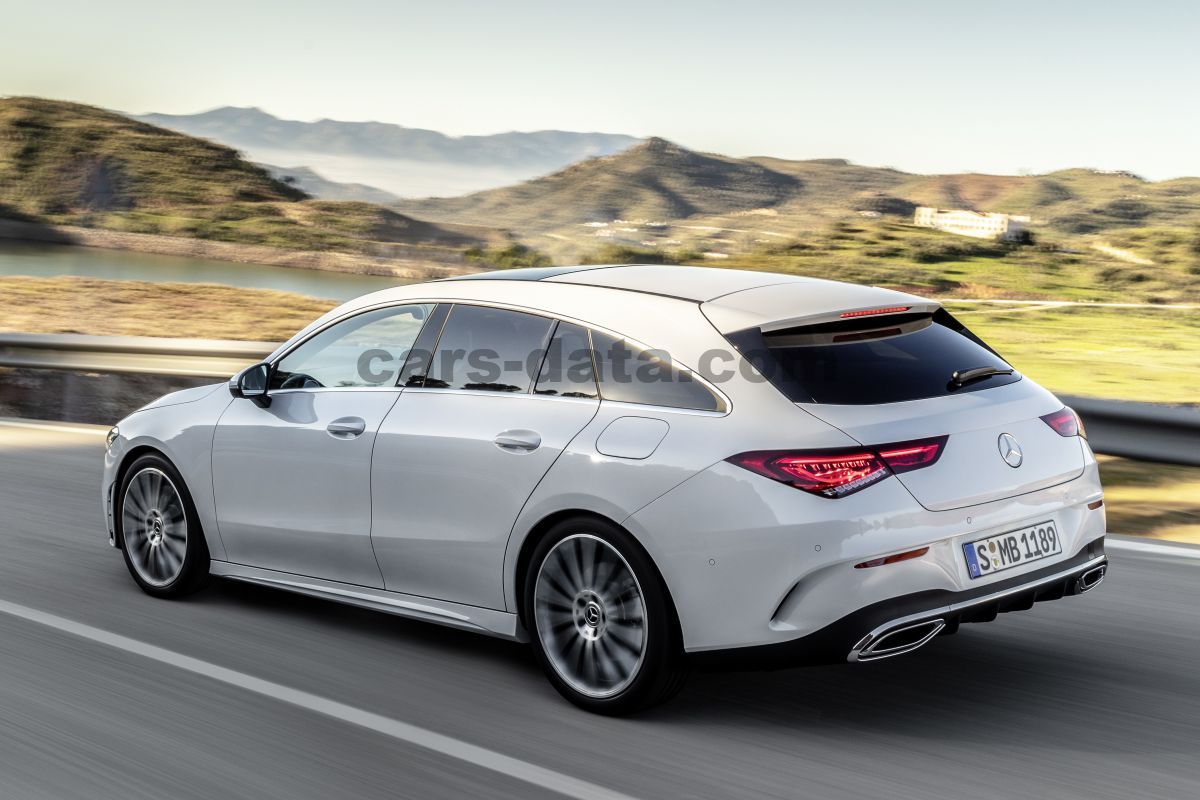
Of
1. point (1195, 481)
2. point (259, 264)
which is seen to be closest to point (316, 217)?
point (259, 264)

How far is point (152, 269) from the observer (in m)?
22.2

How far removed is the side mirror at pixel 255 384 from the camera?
221 inches

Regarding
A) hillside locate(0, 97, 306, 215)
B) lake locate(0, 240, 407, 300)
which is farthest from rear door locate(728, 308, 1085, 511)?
hillside locate(0, 97, 306, 215)

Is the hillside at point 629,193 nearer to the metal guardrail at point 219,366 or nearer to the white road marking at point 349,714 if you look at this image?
the metal guardrail at point 219,366

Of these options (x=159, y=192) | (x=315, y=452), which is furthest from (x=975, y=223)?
(x=159, y=192)

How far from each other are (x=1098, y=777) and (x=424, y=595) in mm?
2463

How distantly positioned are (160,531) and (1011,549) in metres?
3.92

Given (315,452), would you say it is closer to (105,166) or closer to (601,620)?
(601,620)

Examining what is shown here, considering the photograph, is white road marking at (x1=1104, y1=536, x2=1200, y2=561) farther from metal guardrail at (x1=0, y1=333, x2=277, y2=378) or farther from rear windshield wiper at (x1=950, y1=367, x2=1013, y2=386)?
metal guardrail at (x1=0, y1=333, x2=277, y2=378)

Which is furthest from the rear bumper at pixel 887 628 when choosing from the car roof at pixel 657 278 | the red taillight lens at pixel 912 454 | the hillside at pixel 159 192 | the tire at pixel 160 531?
the hillside at pixel 159 192

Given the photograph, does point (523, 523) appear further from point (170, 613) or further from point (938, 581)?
point (170, 613)

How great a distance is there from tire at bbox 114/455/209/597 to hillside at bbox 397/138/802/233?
1424 centimetres

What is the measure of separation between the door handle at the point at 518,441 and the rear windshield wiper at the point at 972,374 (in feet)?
4.73

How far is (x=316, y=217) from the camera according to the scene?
26.7 metres
